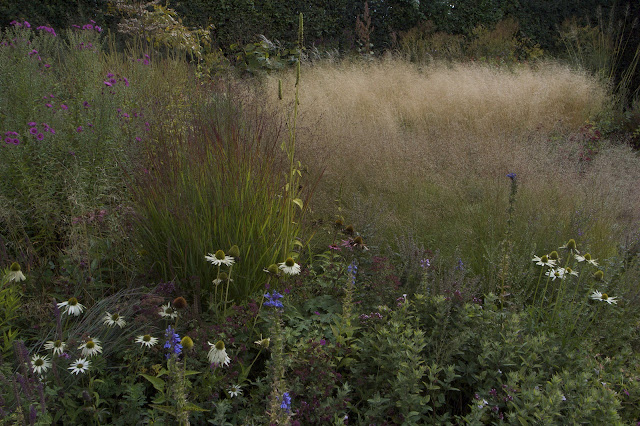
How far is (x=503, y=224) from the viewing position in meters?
3.65

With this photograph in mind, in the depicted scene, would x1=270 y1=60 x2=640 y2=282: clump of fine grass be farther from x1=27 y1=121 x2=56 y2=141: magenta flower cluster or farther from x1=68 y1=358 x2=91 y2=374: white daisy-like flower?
x1=27 y1=121 x2=56 y2=141: magenta flower cluster

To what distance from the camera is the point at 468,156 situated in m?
5.15

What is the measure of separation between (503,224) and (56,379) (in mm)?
2985

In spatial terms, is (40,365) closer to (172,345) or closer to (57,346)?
(57,346)

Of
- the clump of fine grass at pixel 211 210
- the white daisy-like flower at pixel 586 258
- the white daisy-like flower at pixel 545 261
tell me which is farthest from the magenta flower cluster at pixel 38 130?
the white daisy-like flower at pixel 586 258

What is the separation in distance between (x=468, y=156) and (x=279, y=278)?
3.34 m

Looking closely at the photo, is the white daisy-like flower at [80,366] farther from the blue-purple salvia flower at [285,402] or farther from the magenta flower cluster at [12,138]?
the magenta flower cluster at [12,138]

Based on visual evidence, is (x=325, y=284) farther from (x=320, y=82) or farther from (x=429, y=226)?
(x=320, y=82)

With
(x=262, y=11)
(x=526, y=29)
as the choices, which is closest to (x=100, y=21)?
(x=262, y=11)

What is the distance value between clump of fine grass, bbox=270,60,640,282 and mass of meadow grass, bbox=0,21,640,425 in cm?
4

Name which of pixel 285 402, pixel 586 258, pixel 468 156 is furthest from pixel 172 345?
pixel 468 156

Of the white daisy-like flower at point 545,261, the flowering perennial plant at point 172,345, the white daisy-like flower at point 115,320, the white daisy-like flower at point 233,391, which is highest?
the flowering perennial plant at point 172,345

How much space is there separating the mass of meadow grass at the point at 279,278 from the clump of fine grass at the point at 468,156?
4cm

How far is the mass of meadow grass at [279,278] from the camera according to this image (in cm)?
186
